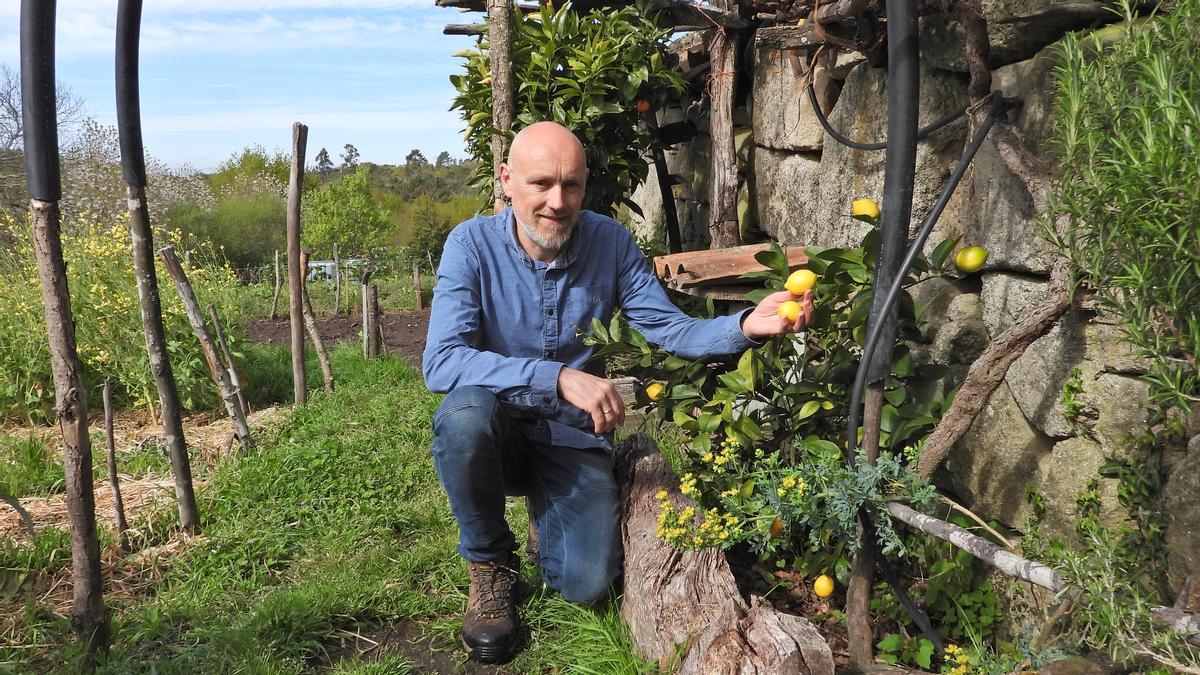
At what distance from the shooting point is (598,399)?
222 centimetres

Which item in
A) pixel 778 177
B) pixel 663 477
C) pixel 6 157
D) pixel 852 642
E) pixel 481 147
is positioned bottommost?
pixel 852 642

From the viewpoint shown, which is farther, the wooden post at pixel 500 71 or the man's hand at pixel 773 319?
the wooden post at pixel 500 71

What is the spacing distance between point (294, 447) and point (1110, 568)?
399cm

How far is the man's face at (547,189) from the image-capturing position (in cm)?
254

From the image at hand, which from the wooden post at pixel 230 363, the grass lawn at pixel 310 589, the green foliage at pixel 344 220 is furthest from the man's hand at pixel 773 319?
the green foliage at pixel 344 220

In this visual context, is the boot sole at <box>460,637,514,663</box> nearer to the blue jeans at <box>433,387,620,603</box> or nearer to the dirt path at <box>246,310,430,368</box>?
the blue jeans at <box>433,387,620,603</box>

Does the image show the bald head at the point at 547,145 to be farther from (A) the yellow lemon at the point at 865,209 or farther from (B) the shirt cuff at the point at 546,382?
(A) the yellow lemon at the point at 865,209

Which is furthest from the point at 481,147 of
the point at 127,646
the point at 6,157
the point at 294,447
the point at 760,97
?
the point at 6,157

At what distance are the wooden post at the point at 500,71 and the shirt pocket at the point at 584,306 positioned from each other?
2245 mm

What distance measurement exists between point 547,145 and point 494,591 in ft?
4.79

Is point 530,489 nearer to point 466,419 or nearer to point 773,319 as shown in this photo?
point 466,419

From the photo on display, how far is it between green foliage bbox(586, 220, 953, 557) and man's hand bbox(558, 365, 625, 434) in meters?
0.31

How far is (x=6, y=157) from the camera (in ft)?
54.0

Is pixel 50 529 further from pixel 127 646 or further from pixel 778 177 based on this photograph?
pixel 778 177
